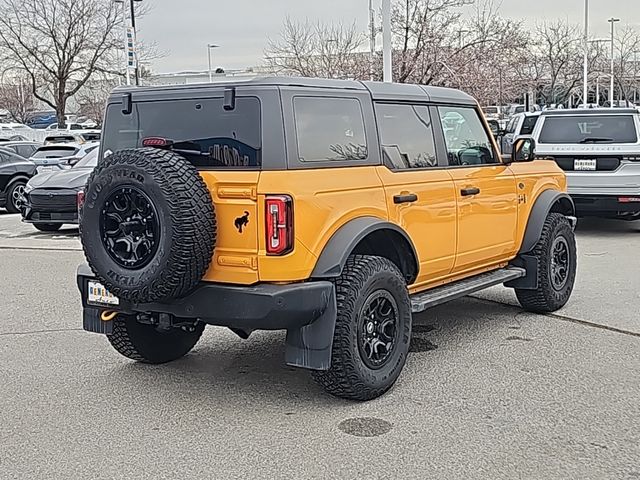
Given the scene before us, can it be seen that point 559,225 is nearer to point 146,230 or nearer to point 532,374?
point 532,374

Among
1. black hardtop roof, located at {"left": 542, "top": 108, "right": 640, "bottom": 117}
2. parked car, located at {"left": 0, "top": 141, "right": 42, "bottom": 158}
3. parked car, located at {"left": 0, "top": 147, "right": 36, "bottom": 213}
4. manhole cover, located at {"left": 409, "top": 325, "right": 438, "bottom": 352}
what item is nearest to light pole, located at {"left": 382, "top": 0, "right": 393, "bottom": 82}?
black hardtop roof, located at {"left": 542, "top": 108, "right": 640, "bottom": 117}

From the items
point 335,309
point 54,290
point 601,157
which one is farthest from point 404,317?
point 601,157

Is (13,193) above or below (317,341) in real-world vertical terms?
above

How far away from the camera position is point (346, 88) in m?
5.45

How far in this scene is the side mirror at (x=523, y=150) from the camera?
23.3 feet

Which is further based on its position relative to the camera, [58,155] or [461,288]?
[58,155]

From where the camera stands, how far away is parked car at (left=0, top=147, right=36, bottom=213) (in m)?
17.8

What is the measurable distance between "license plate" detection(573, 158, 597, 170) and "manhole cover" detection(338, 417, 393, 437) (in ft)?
27.5

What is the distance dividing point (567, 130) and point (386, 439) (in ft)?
30.3

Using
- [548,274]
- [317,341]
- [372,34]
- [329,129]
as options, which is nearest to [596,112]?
[548,274]

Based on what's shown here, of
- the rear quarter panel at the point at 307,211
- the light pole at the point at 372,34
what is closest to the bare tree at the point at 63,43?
the light pole at the point at 372,34

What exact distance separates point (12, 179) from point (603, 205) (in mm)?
12116

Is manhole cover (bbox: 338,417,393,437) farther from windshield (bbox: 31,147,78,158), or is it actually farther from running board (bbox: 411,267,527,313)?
windshield (bbox: 31,147,78,158)

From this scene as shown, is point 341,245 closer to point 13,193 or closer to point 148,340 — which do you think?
point 148,340
